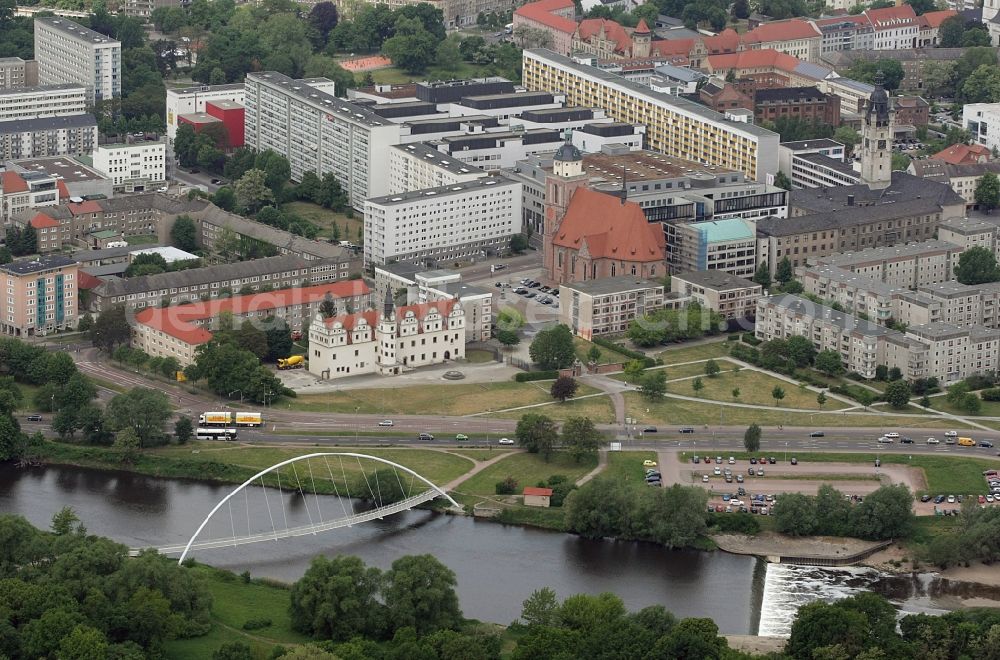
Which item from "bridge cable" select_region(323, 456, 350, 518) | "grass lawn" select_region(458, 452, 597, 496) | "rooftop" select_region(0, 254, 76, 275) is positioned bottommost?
"bridge cable" select_region(323, 456, 350, 518)

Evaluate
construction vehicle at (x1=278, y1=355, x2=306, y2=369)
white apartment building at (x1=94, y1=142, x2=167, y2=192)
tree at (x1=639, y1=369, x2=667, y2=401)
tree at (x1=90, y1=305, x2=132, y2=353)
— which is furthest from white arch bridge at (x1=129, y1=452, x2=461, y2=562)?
white apartment building at (x1=94, y1=142, x2=167, y2=192)

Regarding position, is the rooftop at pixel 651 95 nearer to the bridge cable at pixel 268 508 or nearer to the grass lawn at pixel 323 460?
the grass lawn at pixel 323 460

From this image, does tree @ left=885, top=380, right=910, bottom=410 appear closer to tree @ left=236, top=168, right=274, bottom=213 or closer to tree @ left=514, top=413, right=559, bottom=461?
tree @ left=514, top=413, right=559, bottom=461

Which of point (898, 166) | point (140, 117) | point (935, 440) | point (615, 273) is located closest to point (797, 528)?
point (935, 440)

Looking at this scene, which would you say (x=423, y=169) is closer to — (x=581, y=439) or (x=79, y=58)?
(x=79, y=58)

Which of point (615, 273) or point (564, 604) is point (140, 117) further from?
point (564, 604)

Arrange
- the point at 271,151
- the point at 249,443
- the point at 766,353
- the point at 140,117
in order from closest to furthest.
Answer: the point at 249,443 < the point at 766,353 < the point at 271,151 < the point at 140,117

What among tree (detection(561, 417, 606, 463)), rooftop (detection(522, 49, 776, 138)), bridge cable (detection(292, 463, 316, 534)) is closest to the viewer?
bridge cable (detection(292, 463, 316, 534))
